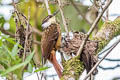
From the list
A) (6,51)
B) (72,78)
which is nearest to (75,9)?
(72,78)

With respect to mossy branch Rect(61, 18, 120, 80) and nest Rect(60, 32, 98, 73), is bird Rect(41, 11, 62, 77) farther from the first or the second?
mossy branch Rect(61, 18, 120, 80)

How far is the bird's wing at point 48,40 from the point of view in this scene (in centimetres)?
361

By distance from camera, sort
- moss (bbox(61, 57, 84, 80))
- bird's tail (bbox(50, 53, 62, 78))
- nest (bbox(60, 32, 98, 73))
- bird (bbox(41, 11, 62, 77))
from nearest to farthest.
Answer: moss (bbox(61, 57, 84, 80)) < nest (bbox(60, 32, 98, 73)) < bird's tail (bbox(50, 53, 62, 78)) < bird (bbox(41, 11, 62, 77))

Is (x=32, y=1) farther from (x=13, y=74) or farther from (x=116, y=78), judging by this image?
(x=13, y=74)

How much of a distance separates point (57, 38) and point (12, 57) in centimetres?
173

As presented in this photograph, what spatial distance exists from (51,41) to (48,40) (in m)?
0.05

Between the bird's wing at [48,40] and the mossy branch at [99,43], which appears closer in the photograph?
the mossy branch at [99,43]

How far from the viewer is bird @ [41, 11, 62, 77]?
358 cm

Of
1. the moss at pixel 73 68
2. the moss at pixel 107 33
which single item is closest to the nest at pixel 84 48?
the moss at pixel 73 68

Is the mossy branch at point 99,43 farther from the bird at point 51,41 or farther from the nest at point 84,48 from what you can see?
the bird at point 51,41

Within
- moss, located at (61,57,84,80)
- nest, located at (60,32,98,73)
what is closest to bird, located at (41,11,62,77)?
nest, located at (60,32,98,73)

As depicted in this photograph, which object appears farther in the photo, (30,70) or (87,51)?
(87,51)

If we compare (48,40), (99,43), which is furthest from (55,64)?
(99,43)

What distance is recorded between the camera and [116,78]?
14.2 ft
